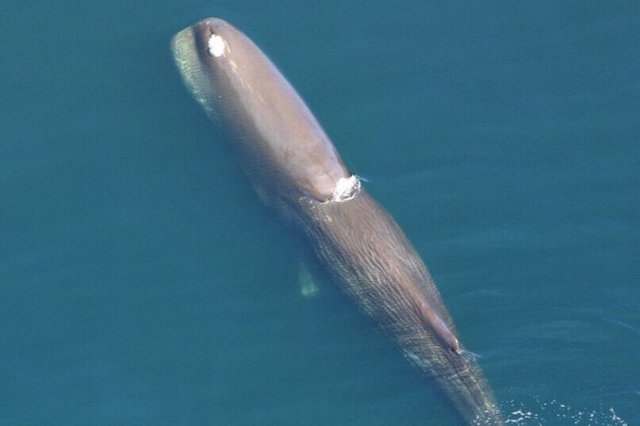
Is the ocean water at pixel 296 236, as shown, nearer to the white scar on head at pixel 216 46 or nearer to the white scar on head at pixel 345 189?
the white scar on head at pixel 345 189

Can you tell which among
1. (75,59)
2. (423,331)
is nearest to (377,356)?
(423,331)

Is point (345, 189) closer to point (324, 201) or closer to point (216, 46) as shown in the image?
point (324, 201)

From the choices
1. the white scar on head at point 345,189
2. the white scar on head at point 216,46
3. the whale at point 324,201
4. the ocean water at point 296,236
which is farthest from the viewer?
the white scar on head at point 216,46

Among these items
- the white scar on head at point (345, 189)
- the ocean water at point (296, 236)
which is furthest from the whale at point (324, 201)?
the ocean water at point (296, 236)

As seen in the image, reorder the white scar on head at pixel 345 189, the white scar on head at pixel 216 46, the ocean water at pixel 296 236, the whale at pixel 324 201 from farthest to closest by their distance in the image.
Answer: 1. the white scar on head at pixel 216 46
2. the white scar on head at pixel 345 189
3. the ocean water at pixel 296 236
4. the whale at pixel 324 201

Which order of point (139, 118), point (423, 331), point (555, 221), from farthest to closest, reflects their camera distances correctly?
point (139, 118) < point (555, 221) < point (423, 331)

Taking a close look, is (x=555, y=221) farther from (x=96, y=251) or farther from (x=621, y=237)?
(x=96, y=251)

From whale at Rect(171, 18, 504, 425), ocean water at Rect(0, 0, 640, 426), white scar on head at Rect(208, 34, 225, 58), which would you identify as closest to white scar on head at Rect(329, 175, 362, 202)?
whale at Rect(171, 18, 504, 425)
